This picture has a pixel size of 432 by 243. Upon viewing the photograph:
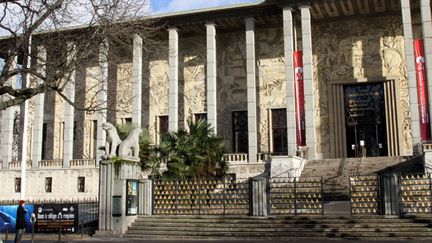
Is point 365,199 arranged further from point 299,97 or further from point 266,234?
point 299,97

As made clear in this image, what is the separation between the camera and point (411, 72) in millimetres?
31766

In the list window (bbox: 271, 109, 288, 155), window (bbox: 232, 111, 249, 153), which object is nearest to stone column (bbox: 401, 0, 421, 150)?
window (bbox: 271, 109, 288, 155)

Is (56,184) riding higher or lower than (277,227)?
higher

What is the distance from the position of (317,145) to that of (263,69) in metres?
7.07

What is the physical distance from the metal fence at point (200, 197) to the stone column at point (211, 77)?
641 inches

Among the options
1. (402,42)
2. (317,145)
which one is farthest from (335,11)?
(317,145)

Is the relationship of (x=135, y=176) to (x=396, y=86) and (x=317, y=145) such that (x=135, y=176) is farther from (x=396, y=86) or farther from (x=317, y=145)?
(x=396, y=86)

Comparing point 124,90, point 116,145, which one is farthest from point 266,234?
point 124,90

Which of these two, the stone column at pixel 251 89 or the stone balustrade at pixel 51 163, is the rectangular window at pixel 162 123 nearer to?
the stone column at pixel 251 89

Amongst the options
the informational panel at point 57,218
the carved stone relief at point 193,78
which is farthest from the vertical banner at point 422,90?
the informational panel at point 57,218

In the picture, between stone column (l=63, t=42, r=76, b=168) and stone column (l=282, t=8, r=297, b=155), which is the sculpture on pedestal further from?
stone column (l=63, t=42, r=76, b=168)

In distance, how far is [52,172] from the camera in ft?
128

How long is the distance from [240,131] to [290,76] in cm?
682

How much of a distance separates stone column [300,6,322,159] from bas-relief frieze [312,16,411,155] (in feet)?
10.9
